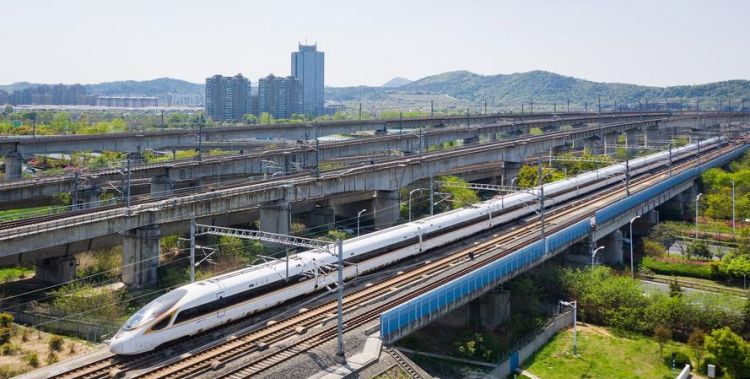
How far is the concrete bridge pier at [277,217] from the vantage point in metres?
59.9

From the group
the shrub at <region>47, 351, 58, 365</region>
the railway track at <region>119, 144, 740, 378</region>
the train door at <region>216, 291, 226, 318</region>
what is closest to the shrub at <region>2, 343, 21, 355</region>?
the shrub at <region>47, 351, 58, 365</region>

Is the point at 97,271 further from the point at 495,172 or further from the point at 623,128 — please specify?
the point at 623,128

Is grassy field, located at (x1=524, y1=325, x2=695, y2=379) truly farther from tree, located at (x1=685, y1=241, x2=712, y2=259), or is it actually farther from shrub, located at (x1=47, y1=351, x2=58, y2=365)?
shrub, located at (x1=47, y1=351, x2=58, y2=365)

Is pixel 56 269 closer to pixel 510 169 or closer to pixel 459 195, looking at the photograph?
pixel 459 195

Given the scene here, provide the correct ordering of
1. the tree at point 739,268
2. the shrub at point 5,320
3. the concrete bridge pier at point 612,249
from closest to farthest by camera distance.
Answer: the shrub at point 5,320
the tree at point 739,268
the concrete bridge pier at point 612,249

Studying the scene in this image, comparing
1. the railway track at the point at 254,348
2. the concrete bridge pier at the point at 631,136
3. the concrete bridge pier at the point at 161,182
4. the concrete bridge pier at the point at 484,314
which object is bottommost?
the concrete bridge pier at the point at 484,314

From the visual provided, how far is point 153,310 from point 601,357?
26.0 metres

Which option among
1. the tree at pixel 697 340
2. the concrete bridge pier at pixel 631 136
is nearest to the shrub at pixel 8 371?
the tree at pixel 697 340

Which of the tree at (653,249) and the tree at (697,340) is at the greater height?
the tree at (653,249)

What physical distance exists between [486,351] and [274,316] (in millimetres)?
12554

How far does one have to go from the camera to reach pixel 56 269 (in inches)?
2019

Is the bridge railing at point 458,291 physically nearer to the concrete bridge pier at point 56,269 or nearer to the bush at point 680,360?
the bush at point 680,360

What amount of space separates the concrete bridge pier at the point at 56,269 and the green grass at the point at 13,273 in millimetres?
3434

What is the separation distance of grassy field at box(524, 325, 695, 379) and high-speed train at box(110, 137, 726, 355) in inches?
439
